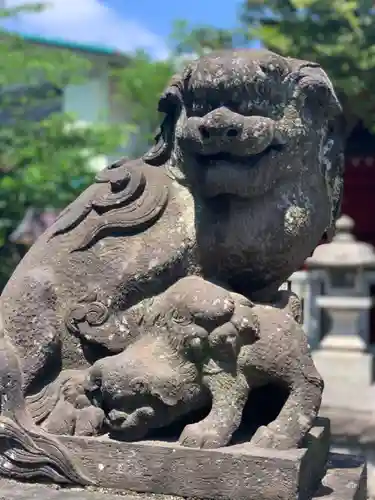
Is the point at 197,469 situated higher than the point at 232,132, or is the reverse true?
the point at 232,132

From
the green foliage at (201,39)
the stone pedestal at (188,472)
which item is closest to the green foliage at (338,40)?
the green foliage at (201,39)

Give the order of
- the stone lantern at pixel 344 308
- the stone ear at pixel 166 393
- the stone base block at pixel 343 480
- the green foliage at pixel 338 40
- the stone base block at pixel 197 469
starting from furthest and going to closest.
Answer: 1. the green foliage at pixel 338 40
2. the stone lantern at pixel 344 308
3. the stone base block at pixel 343 480
4. the stone ear at pixel 166 393
5. the stone base block at pixel 197 469

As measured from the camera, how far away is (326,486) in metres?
2.07

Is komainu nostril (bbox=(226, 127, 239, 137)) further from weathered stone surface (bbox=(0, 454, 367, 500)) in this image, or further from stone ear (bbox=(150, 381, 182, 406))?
weathered stone surface (bbox=(0, 454, 367, 500))

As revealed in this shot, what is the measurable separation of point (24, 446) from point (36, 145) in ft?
19.3

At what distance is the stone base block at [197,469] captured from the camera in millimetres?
1801

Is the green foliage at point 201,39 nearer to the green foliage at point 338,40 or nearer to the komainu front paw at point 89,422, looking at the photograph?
the green foliage at point 338,40

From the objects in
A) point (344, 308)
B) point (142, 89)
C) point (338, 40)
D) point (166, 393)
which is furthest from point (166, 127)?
point (142, 89)

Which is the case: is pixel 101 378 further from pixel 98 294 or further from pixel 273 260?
pixel 273 260

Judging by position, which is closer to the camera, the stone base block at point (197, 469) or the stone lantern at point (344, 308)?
the stone base block at point (197, 469)

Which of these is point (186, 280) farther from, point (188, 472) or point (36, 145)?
point (36, 145)

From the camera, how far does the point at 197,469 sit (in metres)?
1.84

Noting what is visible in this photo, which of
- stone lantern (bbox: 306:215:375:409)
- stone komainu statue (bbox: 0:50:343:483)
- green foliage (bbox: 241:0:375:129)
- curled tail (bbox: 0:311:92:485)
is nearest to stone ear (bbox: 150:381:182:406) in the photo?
stone komainu statue (bbox: 0:50:343:483)

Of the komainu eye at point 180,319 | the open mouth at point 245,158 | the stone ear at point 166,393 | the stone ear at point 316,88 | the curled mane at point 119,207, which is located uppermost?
the stone ear at point 316,88
